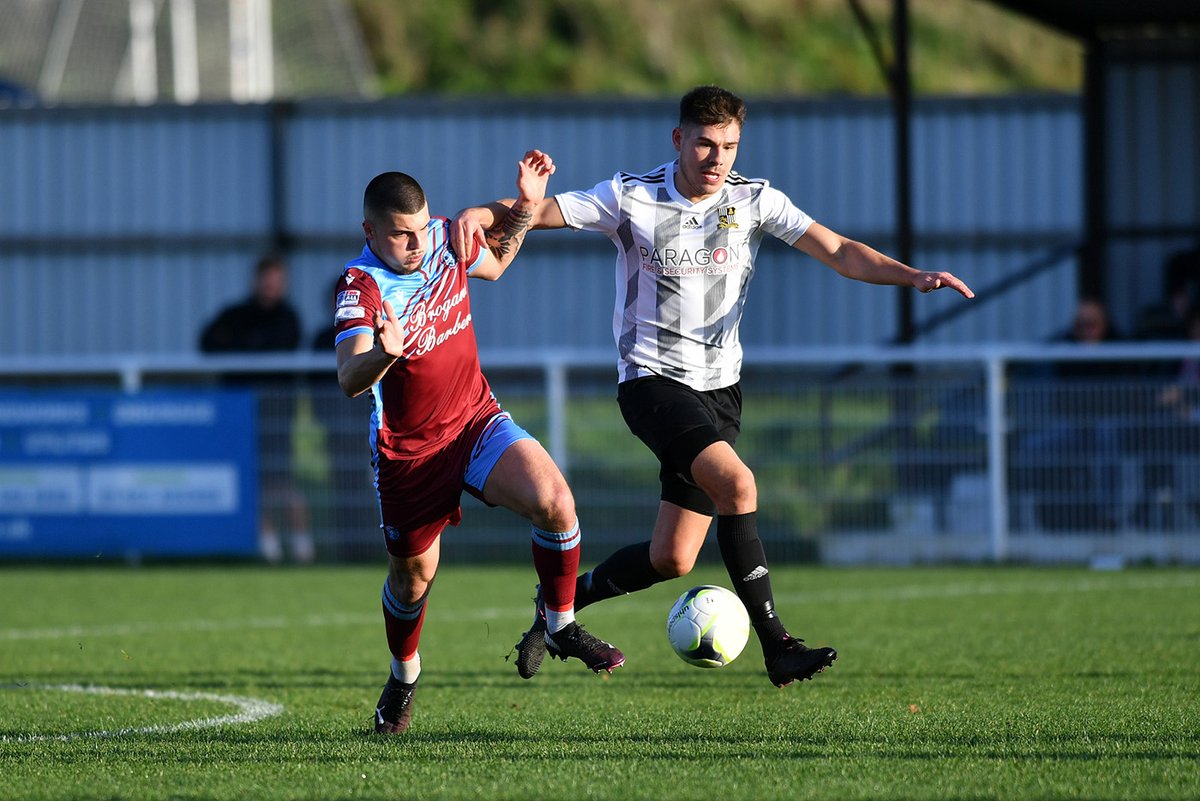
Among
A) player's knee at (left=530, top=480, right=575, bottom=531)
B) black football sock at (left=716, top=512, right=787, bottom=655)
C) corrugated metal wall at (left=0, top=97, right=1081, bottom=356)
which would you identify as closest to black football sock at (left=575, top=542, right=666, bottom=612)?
black football sock at (left=716, top=512, right=787, bottom=655)

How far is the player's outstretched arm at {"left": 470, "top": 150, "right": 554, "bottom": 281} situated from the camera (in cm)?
567

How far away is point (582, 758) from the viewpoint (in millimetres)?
4801

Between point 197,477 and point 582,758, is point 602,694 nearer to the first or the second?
point 582,758

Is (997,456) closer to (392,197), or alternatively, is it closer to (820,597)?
(820,597)

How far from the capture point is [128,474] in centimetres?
1211

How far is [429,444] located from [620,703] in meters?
1.24

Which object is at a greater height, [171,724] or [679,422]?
[679,422]

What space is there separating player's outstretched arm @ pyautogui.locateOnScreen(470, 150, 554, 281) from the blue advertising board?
6711 millimetres

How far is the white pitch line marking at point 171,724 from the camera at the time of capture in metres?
5.43

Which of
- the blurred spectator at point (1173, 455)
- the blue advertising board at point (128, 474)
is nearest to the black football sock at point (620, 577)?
the blurred spectator at point (1173, 455)

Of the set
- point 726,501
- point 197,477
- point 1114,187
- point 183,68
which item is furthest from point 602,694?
point 183,68

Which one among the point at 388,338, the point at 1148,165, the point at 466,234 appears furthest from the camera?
the point at 1148,165

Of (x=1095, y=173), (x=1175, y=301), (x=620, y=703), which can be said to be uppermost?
(x=1095, y=173)

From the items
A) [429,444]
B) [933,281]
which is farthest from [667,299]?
[429,444]
